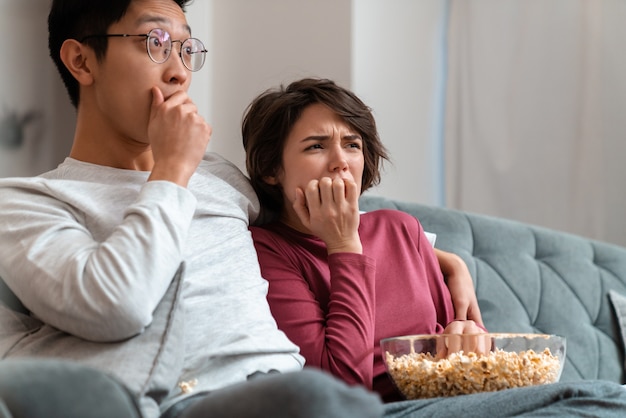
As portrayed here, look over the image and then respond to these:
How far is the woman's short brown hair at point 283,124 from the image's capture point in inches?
66.3

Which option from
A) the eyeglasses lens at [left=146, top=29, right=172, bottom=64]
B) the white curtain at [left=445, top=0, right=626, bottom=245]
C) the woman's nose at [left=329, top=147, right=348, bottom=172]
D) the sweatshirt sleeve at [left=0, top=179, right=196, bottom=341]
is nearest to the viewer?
the sweatshirt sleeve at [left=0, top=179, right=196, bottom=341]

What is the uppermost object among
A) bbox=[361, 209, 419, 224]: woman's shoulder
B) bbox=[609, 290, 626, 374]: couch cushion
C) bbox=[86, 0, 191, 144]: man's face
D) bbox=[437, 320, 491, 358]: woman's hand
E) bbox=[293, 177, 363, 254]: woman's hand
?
bbox=[86, 0, 191, 144]: man's face

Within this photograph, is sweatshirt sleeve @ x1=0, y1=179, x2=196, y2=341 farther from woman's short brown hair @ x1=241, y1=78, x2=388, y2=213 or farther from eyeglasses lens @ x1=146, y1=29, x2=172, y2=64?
woman's short brown hair @ x1=241, y1=78, x2=388, y2=213

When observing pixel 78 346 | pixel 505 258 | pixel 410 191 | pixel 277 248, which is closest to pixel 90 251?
pixel 78 346

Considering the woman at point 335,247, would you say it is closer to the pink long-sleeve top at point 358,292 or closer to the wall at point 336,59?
the pink long-sleeve top at point 358,292

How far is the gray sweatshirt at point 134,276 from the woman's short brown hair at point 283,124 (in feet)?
0.76

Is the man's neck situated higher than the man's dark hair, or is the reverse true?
the man's dark hair

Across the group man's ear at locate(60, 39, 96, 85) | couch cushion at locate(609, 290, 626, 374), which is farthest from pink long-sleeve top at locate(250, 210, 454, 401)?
couch cushion at locate(609, 290, 626, 374)

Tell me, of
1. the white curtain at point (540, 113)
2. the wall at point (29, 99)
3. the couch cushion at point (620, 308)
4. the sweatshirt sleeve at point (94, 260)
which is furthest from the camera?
the white curtain at point (540, 113)

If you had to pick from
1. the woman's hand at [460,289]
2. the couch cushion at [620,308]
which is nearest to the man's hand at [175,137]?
the woman's hand at [460,289]

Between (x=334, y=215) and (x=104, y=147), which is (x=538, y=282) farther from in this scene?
(x=104, y=147)

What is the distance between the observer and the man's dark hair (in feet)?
4.81

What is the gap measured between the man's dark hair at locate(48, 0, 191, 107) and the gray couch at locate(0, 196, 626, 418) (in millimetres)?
792

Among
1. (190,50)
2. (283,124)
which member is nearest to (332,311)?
(283,124)
